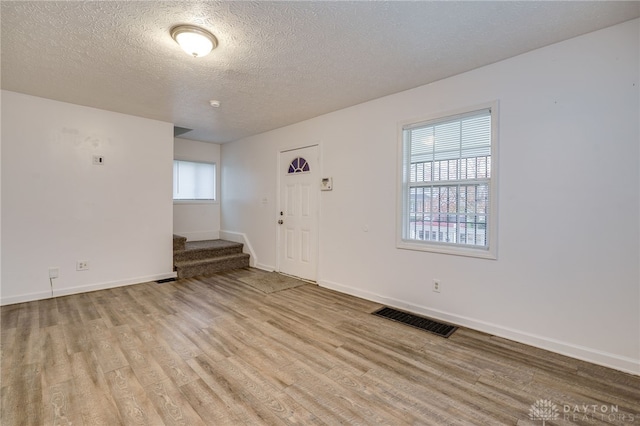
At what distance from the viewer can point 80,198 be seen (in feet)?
13.0

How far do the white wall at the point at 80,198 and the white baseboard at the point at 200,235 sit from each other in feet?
3.93

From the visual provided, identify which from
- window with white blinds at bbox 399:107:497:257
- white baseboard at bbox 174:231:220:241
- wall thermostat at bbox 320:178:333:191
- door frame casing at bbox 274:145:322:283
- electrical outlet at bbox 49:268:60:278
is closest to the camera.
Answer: window with white blinds at bbox 399:107:497:257

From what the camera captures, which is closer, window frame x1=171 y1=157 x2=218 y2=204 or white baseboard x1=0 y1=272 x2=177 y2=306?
white baseboard x1=0 y1=272 x2=177 y2=306

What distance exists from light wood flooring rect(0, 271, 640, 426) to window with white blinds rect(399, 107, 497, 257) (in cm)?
95

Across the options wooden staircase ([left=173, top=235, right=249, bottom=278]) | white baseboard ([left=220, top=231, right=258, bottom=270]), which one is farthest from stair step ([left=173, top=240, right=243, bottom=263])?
white baseboard ([left=220, top=231, right=258, bottom=270])

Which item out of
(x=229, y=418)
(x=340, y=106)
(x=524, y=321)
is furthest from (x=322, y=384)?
(x=340, y=106)

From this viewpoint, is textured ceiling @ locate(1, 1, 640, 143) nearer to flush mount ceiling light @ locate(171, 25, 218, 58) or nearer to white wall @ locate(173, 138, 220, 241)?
flush mount ceiling light @ locate(171, 25, 218, 58)

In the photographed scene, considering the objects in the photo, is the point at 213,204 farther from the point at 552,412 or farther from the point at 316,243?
the point at 552,412

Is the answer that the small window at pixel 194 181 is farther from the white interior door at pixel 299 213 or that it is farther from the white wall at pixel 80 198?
the white interior door at pixel 299 213

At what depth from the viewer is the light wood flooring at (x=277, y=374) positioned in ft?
5.75

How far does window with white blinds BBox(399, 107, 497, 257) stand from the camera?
2.88 m

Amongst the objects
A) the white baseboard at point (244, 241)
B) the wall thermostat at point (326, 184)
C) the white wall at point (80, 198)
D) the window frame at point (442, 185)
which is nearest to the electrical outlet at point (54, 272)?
the white wall at point (80, 198)

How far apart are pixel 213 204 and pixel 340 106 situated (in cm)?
382

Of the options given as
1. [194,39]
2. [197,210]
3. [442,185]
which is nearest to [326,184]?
[442,185]
